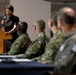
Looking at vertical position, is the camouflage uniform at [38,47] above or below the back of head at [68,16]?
below

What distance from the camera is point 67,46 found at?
2.72 meters

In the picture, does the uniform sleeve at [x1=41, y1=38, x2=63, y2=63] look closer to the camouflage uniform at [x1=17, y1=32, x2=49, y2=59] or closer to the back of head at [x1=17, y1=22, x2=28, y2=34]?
the camouflage uniform at [x1=17, y1=32, x2=49, y2=59]

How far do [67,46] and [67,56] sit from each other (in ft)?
0.32

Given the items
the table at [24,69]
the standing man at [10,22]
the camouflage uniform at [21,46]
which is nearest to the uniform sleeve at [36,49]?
the camouflage uniform at [21,46]

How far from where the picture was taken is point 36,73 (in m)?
2.94

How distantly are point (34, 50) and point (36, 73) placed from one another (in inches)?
40.8

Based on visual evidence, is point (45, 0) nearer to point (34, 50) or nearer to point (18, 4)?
point (18, 4)

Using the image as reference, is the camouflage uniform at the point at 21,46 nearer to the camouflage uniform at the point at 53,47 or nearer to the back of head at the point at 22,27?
the back of head at the point at 22,27

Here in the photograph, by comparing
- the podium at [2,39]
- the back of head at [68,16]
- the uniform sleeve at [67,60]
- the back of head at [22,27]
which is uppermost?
the back of head at [68,16]

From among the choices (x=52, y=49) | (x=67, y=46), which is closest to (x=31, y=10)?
(x=52, y=49)

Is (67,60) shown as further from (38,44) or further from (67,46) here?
(38,44)

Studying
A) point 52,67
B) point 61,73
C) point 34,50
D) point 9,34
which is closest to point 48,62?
point 52,67

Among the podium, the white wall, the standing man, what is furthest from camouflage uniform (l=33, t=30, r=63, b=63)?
the white wall

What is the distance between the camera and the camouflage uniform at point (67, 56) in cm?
266
